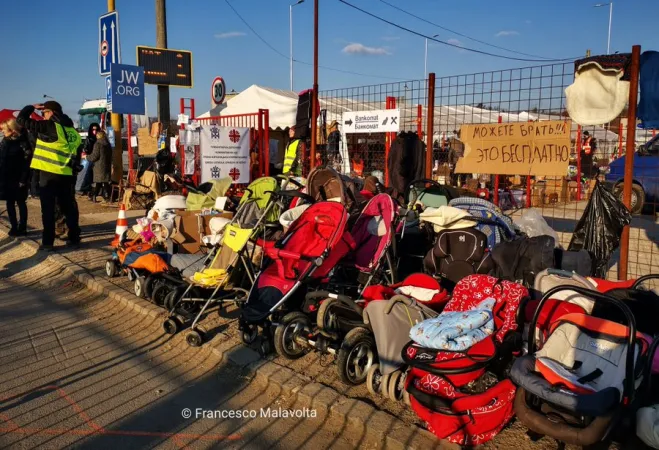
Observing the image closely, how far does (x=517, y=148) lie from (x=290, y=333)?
3566 mm

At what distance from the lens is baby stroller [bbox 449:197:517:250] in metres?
5.27

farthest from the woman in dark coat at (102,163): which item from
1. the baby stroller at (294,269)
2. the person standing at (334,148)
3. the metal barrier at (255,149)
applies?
the baby stroller at (294,269)

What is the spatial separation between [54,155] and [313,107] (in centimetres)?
422

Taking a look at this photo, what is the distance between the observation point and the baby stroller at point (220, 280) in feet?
16.5

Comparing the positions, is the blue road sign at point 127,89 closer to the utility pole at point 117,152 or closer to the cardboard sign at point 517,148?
the utility pole at point 117,152

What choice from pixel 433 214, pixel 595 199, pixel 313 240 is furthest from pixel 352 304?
pixel 595 199

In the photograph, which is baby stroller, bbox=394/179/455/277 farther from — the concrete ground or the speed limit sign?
the speed limit sign

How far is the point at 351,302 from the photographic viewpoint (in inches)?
166

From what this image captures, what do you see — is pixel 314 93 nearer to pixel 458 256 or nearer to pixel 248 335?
pixel 458 256

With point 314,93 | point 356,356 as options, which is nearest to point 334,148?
point 314,93

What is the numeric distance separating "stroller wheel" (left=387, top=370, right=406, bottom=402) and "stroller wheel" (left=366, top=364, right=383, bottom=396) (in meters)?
0.12

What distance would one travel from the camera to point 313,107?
29.8 ft

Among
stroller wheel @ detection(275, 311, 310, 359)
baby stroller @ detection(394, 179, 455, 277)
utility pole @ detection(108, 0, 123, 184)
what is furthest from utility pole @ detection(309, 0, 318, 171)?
utility pole @ detection(108, 0, 123, 184)

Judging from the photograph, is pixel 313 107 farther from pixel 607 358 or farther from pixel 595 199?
pixel 607 358
